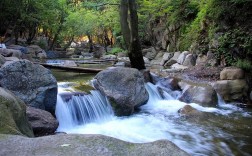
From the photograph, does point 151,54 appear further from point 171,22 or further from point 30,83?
point 30,83

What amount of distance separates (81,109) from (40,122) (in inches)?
93.5

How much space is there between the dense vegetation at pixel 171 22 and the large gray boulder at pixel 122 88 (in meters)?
3.50

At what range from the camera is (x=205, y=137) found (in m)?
7.02

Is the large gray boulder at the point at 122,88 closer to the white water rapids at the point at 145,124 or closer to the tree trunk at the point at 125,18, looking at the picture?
the white water rapids at the point at 145,124

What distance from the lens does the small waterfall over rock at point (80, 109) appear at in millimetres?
7969

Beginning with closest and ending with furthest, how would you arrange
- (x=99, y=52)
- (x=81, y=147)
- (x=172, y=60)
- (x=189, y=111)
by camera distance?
(x=81, y=147), (x=189, y=111), (x=172, y=60), (x=99, y=52)

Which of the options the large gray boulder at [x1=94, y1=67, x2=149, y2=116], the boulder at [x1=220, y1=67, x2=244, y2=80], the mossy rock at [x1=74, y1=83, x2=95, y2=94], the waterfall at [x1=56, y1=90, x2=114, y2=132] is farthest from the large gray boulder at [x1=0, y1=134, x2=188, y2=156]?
the boulder at [x1=220, y1=67, x2=244, y2=80]

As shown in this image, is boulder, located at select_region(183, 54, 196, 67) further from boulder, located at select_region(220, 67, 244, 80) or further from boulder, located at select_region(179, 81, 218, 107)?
boulder, located at select_region(179, 81, 218, 107)

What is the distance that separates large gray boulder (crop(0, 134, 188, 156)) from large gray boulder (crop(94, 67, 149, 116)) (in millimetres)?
5930

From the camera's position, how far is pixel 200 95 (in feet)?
33.1

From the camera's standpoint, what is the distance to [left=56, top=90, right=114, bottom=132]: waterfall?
7965mm

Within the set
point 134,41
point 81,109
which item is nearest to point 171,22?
point 134,41

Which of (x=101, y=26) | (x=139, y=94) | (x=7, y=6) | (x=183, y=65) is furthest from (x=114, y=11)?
(x=139, y=94)

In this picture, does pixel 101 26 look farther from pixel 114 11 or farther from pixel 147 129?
pixel 147 129
